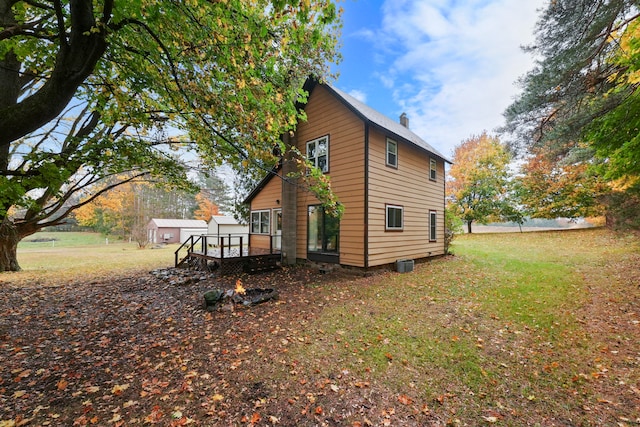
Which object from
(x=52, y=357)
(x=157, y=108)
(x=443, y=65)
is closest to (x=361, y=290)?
(x=52, y=357)

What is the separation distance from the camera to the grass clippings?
2832 millimetres

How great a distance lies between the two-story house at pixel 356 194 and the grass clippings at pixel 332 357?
8.48 feet

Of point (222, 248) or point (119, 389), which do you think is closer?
point (119, 389)

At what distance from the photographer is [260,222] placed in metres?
13.6

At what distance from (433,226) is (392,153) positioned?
511 cm

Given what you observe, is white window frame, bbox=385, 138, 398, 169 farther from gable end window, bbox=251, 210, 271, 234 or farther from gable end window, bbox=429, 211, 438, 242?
gable end window, bbox=251, 210, 271, 234

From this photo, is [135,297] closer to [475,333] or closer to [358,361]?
[358,361]

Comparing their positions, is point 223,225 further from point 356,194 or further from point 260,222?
point 356,194

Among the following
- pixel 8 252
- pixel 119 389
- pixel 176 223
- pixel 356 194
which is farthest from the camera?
pixel 176 223

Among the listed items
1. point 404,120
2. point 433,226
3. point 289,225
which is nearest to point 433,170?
point 433,226

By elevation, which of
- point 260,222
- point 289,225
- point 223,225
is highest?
point 260,222

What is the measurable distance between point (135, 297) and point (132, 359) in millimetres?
4021

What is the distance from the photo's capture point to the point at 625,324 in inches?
188

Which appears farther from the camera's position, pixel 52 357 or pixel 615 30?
pixel 615 30
